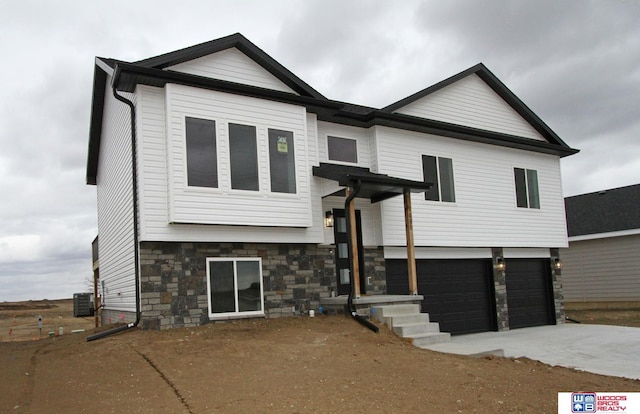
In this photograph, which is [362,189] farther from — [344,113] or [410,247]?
[344,113]

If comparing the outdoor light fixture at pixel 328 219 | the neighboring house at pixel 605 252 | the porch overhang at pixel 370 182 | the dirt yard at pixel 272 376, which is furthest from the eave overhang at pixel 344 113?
the neighboring house at pixel 605 252

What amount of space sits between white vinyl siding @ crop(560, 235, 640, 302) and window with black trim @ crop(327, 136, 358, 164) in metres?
14.6

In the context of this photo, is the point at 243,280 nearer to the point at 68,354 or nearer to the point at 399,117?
the point at 68,354

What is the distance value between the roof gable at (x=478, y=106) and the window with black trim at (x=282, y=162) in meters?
3.69

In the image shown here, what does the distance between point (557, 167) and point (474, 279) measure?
537cm

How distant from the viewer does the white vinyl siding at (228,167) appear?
10500 millimetres

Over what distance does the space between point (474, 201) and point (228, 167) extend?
7799mm

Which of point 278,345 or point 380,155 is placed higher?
point 380,155

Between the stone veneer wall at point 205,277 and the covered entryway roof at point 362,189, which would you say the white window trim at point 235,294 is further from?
the covered entryway roof at point 362,189

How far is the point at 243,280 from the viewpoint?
11328 millimetres

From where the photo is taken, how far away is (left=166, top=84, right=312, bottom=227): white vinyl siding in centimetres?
1050

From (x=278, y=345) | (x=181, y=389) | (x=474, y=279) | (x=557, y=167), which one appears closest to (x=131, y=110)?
(x=278, y=345)

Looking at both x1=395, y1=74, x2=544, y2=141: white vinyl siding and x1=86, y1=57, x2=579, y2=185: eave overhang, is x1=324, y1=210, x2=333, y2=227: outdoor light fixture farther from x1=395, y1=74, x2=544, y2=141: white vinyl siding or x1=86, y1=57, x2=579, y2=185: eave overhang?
x1=395, y1=74, x2=544, y2=141: white vinyl siding

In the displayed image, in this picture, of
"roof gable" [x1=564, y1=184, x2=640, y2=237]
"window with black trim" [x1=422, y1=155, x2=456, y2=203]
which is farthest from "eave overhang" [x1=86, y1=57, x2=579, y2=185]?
"roof gable" [x1=564, y1=184, x2=640, y2=237]
